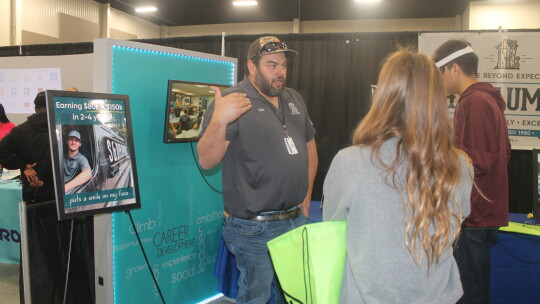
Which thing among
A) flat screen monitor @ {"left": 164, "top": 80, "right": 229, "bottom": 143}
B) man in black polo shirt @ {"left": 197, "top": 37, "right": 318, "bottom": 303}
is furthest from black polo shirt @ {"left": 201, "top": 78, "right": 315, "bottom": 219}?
Answer: flat screen monitor @ {"left": 164, "top": 80, "right": 229, "bottom": 143}

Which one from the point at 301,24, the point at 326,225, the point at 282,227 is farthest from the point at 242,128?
the point at 301,24

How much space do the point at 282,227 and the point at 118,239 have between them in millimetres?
892

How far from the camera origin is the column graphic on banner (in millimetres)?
3721

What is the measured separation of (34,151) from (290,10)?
639 centimetres

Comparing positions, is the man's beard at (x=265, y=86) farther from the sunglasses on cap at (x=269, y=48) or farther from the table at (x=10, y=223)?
the table at (x=10, y=223)

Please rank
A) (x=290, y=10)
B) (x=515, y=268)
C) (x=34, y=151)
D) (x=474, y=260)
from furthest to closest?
(x=290, y=10), (x=34, y=151), (x=515, y=268), (x=474, y=260)

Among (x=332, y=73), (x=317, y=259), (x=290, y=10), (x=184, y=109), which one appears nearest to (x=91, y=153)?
(x=184, y=109)

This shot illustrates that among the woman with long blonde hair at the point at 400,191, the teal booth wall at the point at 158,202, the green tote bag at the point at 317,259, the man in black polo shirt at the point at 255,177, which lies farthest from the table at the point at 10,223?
the woman with long blonde hair at the point at 400,191

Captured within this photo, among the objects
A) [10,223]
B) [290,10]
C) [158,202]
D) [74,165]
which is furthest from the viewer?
[290,10]

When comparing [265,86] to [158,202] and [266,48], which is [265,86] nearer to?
[266,48]

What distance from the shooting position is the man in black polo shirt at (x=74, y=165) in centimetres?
159

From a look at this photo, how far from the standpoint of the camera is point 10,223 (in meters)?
3.46

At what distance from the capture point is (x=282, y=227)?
6.21 feet

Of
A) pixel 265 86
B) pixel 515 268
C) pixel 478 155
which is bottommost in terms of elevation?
pixel 515 268
